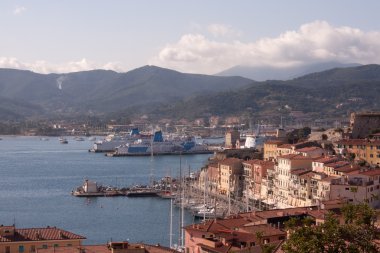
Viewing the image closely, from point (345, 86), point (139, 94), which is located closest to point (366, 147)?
point (345, 86)

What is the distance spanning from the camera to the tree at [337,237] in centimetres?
740

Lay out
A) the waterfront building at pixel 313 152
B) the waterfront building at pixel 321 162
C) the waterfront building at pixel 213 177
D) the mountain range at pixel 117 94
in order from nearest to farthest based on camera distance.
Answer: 1. the waterfront building at pixel 321 162
2. the waterfront building at pixel 313 152
3. the waterfront building at pixel 213 177
4. the mountain range at pixel 117 94

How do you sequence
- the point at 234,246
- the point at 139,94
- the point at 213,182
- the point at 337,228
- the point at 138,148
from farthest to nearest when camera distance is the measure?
the point at 139,94
the point at 138,148
the point at 213,182
the point at 234,246
the point at 337,228

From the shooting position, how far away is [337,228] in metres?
7.46

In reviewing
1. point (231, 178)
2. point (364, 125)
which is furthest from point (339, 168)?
point (231, 178)

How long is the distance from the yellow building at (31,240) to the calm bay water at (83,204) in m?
6.83

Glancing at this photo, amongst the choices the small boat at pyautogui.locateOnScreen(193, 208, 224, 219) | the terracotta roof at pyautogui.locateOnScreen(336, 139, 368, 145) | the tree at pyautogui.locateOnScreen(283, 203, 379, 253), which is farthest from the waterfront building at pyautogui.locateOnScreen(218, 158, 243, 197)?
the tree at pyautogui.locateOnScreen(283, 203, 379, 253)

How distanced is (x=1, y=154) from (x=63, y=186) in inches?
1173

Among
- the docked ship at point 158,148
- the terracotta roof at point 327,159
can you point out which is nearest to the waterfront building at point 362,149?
the terracotta roof at point 327,159

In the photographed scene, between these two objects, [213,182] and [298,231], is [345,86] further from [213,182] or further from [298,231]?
[298,231]

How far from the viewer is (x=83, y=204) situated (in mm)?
29984

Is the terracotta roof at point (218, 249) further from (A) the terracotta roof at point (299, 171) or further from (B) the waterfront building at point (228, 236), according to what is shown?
(A) the terracotta roof at point (299, 171)

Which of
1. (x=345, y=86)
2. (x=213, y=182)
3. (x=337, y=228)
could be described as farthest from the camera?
(x=345, y=86)

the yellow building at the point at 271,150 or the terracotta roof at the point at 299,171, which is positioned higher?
the yellow building at the point at 271,150
